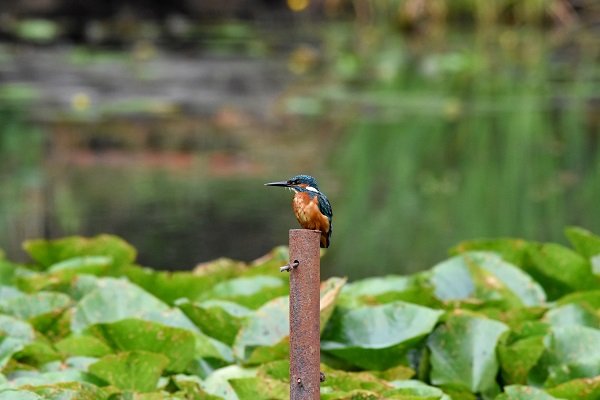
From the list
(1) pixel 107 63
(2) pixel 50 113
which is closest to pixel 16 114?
(2) pixel 50 113

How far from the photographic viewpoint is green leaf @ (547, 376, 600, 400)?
2.75 m

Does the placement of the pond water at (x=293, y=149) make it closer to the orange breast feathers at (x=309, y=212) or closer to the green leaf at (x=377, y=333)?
the green leaf at (x=377, y=333)

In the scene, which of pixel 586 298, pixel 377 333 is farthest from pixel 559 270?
pixel 377 333

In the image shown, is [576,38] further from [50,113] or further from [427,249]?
[427,249]

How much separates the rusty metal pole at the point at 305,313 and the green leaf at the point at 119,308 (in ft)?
2.58

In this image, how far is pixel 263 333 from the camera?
122 inches

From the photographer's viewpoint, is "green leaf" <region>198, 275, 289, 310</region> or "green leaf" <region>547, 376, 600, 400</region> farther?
"green leaf" <region>198, 275, 289, 310</region>

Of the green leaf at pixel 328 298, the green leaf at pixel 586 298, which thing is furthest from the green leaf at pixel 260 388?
the green leaf at pixel 586 298

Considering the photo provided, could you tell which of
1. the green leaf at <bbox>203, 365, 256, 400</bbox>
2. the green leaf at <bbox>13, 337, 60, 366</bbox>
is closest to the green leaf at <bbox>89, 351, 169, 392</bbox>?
the green leaf at <bbox>203, 365, 256, 400</bbox>

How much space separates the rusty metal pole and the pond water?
3.57 metres

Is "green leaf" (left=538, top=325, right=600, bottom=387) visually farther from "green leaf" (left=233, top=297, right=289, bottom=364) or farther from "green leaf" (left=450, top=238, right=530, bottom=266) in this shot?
"green leaf" (left=450, top=238, right=530, bottom=266)

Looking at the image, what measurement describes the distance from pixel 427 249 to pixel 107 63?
9.58 m

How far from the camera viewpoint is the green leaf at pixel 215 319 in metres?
3.19

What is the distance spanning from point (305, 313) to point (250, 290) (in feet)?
4.12
